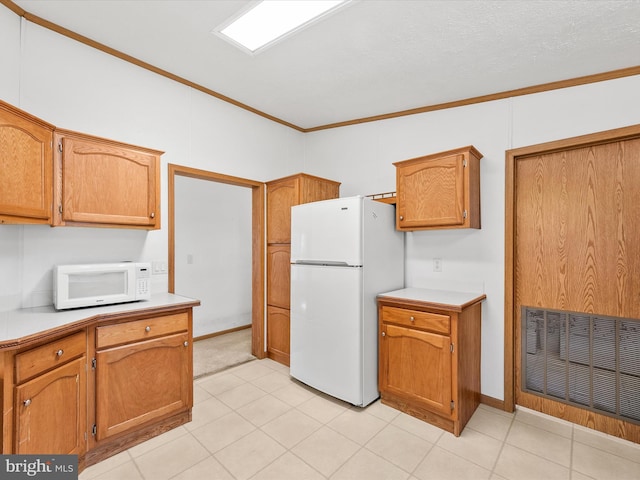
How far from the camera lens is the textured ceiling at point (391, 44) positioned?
1763mm

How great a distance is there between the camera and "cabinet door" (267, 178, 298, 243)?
321 cm

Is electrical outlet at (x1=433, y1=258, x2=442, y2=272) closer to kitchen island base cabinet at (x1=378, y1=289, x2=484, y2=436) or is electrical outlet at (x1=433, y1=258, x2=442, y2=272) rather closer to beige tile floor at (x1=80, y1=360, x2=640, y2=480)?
kitchen island base cabinet at (x1=378, y1=289, x2=484, y2=436)

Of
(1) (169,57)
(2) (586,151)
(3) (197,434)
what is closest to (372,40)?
(1) (169,57)

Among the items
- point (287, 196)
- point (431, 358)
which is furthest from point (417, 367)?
point (287, 196)

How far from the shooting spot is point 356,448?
2.00 m

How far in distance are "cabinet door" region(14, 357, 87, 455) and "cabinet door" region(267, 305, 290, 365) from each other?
1819 mm

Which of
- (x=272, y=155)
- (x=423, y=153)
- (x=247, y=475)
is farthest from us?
(x=272, y=155)

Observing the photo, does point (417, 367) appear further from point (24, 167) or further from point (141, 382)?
point (24, 167)

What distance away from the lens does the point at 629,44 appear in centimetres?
189

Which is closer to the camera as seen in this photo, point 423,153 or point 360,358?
point 360,358

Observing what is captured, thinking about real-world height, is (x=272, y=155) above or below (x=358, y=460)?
above

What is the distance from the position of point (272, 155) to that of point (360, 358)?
2390 millimetres

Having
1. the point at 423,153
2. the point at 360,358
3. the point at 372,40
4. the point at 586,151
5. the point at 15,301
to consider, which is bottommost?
the point at 360,358

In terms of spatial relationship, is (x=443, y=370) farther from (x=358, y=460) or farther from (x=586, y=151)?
(x=586, y=151)
